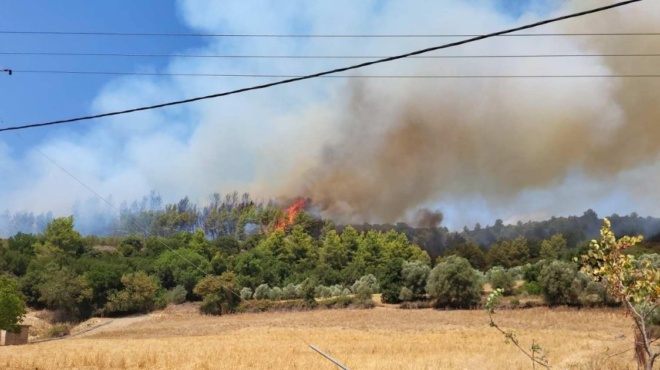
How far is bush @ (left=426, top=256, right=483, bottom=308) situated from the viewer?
3383 inches

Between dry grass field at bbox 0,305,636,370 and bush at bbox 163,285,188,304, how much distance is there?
40.2 m

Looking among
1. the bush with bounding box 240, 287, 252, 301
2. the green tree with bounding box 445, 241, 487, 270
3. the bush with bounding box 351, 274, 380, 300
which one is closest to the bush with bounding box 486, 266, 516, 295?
the bush with bounding box 351, 274, 380, 300

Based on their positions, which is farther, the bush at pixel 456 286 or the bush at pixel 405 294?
the bush at pixel 405 294

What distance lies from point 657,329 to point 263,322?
4771 centimetres

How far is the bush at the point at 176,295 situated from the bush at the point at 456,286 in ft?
165

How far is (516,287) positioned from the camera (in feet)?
319

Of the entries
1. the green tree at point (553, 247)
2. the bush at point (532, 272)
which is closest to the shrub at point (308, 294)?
the bush at point (532, 272)

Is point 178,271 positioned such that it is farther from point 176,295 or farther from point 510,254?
point 510,254

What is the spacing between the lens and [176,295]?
11156cm

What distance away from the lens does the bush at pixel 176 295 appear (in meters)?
111

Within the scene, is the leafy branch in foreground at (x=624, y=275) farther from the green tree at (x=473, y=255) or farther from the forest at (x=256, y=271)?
the green tree at (x=473, y=255)

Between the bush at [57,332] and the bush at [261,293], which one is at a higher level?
the bush at [261,293]

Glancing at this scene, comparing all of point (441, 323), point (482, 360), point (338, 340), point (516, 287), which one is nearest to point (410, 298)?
point (516, 287)

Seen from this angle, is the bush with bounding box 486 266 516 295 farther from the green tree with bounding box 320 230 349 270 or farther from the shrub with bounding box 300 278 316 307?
the green tree with bounding box 320 230 349 270
